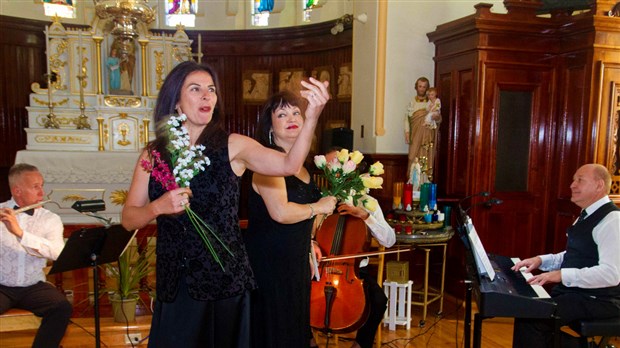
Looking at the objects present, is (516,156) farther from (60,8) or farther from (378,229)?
(60,8)

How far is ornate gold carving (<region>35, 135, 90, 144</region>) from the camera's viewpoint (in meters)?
6.87

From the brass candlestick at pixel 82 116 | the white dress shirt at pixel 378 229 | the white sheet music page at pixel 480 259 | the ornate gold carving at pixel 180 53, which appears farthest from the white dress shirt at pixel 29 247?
the ornate gold carving at pixel 180 53

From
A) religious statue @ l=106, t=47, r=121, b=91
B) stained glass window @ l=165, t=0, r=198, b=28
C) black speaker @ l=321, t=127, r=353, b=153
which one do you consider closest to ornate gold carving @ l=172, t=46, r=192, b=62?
religious statue @ l=106, t=47, r=121, b=91

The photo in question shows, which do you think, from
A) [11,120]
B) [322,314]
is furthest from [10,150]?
[322,314]

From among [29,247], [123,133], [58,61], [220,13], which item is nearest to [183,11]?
[220,13]

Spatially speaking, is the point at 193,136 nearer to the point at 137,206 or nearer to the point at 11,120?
the point at 137,206

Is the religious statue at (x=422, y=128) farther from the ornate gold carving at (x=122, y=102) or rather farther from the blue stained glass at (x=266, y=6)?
the blue stained glass at (x=266, y=6)

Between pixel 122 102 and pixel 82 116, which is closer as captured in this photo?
pixel 82 116

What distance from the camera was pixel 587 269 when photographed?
2.83 metres

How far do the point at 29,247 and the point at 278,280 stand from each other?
1.91 m

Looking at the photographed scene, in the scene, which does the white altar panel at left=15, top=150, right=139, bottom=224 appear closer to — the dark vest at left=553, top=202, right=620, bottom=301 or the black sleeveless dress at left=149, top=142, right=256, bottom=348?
the black sleeveless dress at left=149, top=142, right=256, bottom=348

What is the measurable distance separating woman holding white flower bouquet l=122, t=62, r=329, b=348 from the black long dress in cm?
41

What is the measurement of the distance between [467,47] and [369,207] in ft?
10.1

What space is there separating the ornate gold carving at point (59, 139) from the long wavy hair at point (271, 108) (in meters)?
5.52
